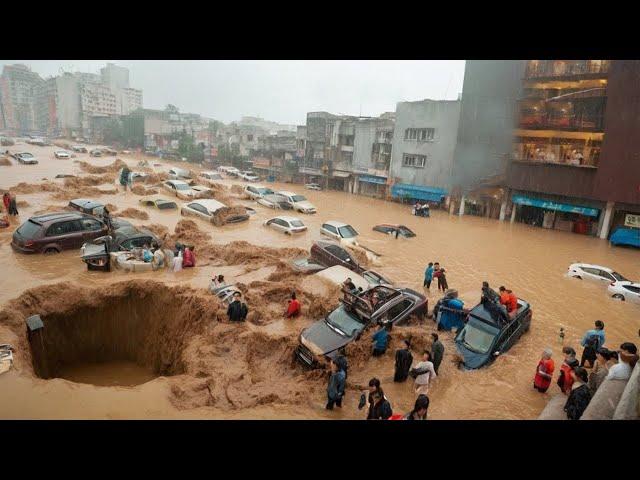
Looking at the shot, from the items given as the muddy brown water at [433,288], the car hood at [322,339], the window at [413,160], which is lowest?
the muddy brown water at [433,288]

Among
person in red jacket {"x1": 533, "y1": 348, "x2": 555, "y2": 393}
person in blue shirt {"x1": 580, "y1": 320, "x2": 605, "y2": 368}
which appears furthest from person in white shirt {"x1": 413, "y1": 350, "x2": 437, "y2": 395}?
person in blue shirt {"x1": 580, "y1": 320, "x2": 605, "y2": 368}

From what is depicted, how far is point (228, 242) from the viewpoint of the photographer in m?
20.3

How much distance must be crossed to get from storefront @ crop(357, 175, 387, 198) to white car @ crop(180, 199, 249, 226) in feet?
76.2

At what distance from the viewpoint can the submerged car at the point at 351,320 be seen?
30.5 feet

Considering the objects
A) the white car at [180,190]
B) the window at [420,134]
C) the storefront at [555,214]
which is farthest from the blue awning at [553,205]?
the white car at [180,190]

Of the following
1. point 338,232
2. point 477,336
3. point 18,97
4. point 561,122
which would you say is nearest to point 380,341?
point 477,336

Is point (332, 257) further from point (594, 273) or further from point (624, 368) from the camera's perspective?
point (594, 273)

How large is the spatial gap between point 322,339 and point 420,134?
118 feet

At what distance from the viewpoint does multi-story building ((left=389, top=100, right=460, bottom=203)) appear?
39.1 meters

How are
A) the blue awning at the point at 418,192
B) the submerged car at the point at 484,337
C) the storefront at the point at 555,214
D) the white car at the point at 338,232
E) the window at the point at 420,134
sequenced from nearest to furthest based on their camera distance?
the submerged car at the point at 484,337 → the white car at the point at 338,232 → the storefront at the point at 555,214 → the blue awning at the point at 418,192 → the window at the point at 420,134

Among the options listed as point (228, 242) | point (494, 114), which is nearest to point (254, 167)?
point (494, 114)

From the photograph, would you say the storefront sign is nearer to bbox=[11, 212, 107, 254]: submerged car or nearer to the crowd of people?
the crowd of people

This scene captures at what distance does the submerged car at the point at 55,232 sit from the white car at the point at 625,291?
20.9 m

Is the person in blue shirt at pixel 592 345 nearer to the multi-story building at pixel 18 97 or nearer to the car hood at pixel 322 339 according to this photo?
the car hood at pixel 322 339
